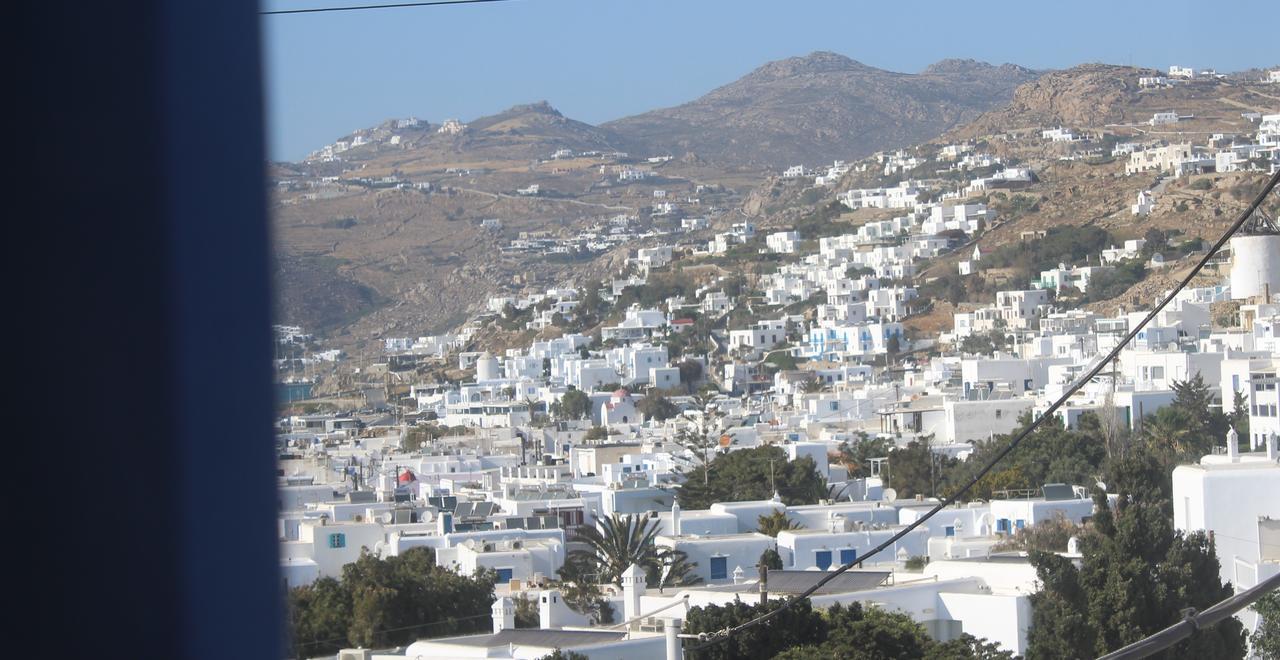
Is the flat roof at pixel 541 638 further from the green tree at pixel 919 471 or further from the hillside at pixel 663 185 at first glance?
the hillside at pixel 663 185

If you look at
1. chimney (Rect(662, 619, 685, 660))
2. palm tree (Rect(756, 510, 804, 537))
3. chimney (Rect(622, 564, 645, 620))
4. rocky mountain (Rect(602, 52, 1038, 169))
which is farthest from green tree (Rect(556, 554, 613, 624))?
rocky mountain (Rect(602, 52, 1038, 169))

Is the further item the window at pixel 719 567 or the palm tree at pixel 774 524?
the palm tree at pixel 774 524

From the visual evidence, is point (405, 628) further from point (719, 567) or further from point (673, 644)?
point (673, 644)

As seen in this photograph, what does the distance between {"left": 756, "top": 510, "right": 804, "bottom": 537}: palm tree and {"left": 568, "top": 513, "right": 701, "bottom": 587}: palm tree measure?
1.80 metres

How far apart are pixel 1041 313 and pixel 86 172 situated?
5920 cm

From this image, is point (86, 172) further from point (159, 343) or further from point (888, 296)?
point (888, 296)

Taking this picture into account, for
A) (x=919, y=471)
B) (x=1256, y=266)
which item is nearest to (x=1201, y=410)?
(x=919, y=471)

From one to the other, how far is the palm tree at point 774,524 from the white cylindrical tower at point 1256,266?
25.9 metres

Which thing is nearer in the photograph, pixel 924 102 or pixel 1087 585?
pixel 1087 585

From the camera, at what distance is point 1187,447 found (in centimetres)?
2906

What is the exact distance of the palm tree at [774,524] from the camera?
21.9 meters

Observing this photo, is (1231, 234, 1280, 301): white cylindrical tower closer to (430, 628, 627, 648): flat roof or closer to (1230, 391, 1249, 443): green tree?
(1230, 391, 1249, 443): green tree

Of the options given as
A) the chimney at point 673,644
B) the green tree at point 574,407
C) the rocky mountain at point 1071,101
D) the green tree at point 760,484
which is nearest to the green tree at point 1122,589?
the chimney at point 673,644

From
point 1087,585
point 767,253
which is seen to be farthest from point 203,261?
point 767,253
